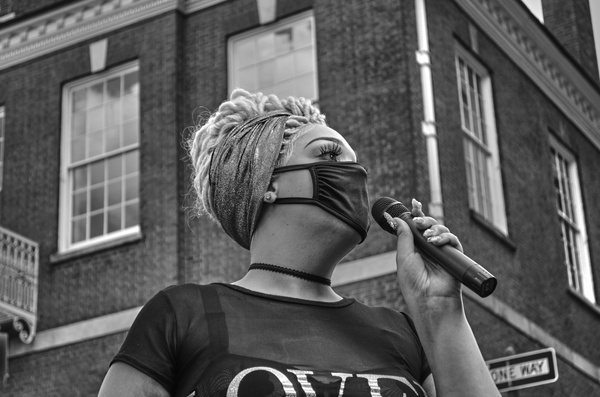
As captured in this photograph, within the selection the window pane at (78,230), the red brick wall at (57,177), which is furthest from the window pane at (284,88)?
the window pane at (78,230)

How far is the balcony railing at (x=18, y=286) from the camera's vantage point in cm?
1572

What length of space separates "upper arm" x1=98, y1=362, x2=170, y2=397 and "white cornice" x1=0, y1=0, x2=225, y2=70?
1388cm

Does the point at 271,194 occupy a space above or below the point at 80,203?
below

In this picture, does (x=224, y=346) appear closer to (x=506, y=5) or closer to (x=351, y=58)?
(x=351, y=58)

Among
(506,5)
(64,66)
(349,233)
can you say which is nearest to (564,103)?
(506,5)

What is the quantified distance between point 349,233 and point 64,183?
13785 mm

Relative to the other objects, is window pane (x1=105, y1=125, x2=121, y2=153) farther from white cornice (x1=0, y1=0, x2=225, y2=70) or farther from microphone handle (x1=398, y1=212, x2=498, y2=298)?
microphone handle (x1=398, y1=212, x2=498, y2=298)

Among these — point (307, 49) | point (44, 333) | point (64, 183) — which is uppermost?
point (307, 49)

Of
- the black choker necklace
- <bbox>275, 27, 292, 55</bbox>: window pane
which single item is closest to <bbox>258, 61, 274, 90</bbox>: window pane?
<bbox>275, 27, 292, 55</bbox>: window pane

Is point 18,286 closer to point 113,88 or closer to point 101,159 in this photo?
point 101,159

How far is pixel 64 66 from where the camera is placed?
17219 millimetres

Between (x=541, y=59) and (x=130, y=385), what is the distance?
16271 mm

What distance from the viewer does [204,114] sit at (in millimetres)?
14680

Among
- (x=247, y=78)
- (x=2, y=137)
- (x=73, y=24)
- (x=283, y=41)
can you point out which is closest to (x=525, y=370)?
(x=283, y=41)
